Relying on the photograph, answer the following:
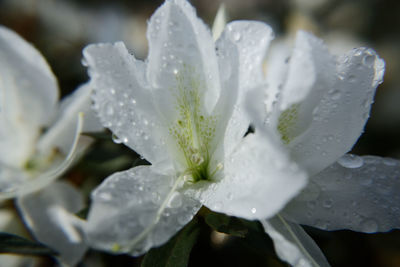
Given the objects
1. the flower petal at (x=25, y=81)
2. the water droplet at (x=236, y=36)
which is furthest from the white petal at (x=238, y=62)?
the flower petal at (x=25, y=81)

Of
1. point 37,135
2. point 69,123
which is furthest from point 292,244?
point 37,135

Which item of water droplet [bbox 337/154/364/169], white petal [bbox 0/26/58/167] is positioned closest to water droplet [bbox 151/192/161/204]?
water droplet [bbox 337/154/364/169]

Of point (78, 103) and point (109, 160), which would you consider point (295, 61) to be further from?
point (109, 160)

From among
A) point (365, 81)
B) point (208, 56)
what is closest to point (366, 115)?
point (365, 81)

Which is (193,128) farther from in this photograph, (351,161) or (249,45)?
(351,161)

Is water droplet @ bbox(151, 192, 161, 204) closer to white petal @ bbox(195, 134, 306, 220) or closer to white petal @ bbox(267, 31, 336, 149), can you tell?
white petal @ bbox(195, 134, 306, 220)

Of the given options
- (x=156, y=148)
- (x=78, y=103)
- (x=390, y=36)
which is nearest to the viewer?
(x=156, y=148)
